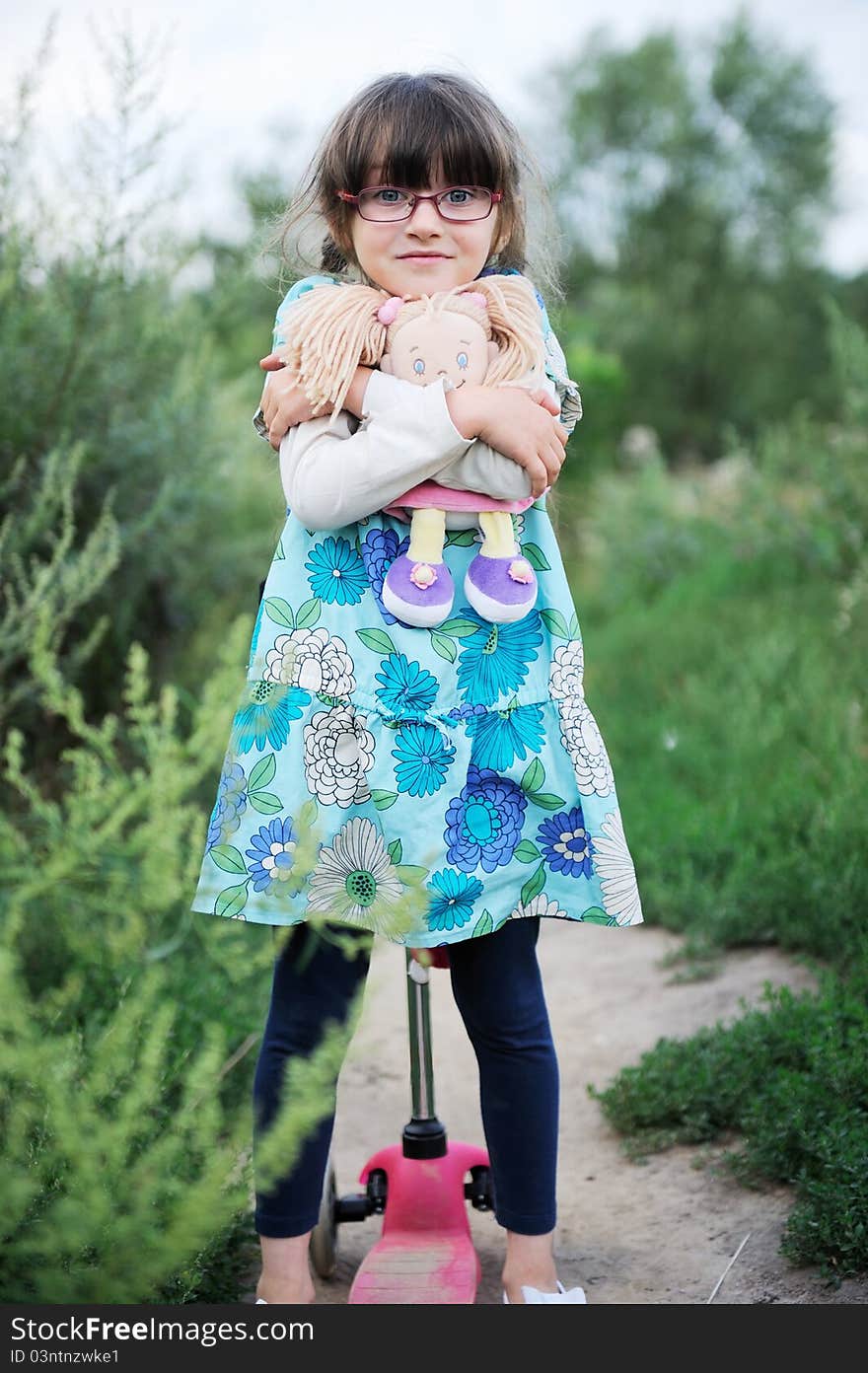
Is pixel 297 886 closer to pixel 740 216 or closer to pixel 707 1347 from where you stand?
pixel 707 1347

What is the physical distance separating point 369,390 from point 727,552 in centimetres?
462

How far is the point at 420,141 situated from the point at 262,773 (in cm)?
84

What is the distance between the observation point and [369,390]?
5.73 feet

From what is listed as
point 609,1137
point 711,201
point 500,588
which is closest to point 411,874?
point 500,588

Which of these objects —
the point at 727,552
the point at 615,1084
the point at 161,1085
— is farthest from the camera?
the point at 727,552

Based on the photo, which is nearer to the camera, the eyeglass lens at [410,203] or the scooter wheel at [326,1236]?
the eyeglass lens at [410,203]

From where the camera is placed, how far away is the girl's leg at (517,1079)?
1.85 meters

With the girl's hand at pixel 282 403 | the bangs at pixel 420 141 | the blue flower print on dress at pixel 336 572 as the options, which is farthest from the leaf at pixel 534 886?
the bangs at pixel 420 141

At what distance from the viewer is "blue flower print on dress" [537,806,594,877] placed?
1.83 metres

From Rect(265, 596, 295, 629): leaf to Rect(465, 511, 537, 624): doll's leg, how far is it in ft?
0.77

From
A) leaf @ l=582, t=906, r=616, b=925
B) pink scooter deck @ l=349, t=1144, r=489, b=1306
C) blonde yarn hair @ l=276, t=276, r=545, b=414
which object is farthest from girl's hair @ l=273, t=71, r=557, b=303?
pink scooter deck @ l=349, t=1144, r=489, b=1306

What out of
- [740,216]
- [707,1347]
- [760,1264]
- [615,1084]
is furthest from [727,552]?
[740,216]

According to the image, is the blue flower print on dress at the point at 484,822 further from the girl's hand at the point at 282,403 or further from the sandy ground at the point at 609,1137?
the girl's hand at the point at 282,403

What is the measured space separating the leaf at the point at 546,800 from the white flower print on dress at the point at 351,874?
21 cm
